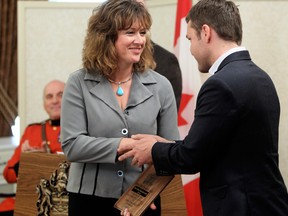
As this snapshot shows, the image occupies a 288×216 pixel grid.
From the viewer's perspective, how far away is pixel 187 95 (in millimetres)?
3713

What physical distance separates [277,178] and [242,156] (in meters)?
0.17

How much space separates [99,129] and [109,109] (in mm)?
93

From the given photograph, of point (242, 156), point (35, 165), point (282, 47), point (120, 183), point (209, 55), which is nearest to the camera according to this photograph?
point (242, 156)

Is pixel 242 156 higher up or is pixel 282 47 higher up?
pixel 282 47

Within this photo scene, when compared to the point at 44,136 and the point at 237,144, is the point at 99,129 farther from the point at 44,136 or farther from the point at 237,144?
the point at 44,136

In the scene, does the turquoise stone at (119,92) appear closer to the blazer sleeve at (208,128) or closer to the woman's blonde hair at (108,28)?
the woman's blonde hair at (108,28)

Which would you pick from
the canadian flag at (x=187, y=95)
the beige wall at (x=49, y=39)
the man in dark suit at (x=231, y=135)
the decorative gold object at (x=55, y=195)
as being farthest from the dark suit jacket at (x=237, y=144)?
the beige wall at (x=49, y=39)

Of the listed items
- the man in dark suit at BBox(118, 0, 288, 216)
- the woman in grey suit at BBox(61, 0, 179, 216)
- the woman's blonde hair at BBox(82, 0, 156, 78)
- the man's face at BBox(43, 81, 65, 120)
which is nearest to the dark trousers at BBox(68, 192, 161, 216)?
the woman in grey suit at BBox(61, 0, 179, 216)

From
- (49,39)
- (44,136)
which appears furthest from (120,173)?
(49,39)

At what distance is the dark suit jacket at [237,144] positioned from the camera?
1763mm

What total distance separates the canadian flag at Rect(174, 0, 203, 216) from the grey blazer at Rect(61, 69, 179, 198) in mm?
1502

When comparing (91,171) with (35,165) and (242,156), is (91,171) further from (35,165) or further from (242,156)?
(35,165)

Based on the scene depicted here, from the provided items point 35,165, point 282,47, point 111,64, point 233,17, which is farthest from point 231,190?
point 282,47

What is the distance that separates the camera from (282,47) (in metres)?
3.51
